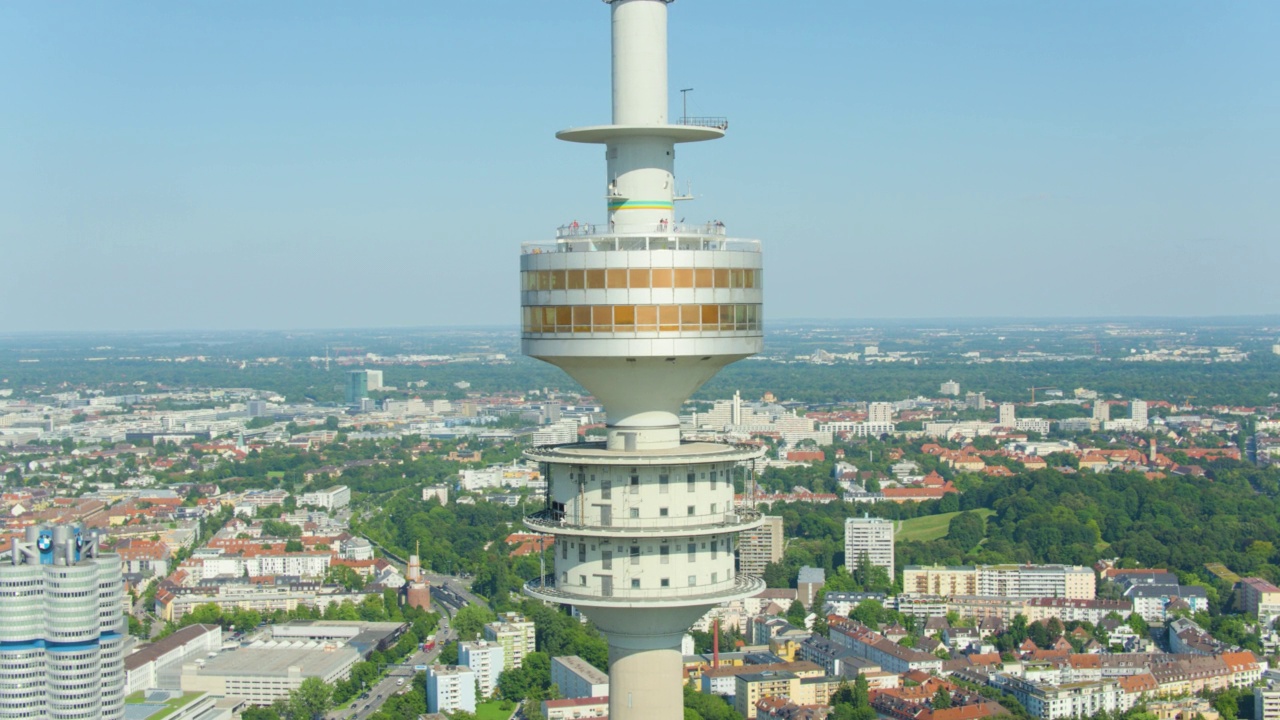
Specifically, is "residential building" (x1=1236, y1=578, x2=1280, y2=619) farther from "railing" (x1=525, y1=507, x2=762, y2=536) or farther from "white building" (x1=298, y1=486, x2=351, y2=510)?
"white building" (x1=298, y1=486, x2=351, y2=510)

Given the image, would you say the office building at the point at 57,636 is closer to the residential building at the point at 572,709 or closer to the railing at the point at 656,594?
the residential building at the point at 572,709

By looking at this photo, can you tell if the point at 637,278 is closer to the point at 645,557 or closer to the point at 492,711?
the point at 645,557

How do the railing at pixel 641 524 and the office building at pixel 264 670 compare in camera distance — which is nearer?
the railing at pixel 641 524

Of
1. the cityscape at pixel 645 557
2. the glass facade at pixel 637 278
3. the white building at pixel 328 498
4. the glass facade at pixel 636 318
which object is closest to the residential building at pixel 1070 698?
A: the cityscape at pixel 645 557

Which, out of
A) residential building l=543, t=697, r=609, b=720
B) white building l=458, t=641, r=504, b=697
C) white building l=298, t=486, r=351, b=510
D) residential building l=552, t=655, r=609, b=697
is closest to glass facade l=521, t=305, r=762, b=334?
residential building l=543, t=697, r=609, b=720

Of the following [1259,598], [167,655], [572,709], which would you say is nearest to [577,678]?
[572,709]
